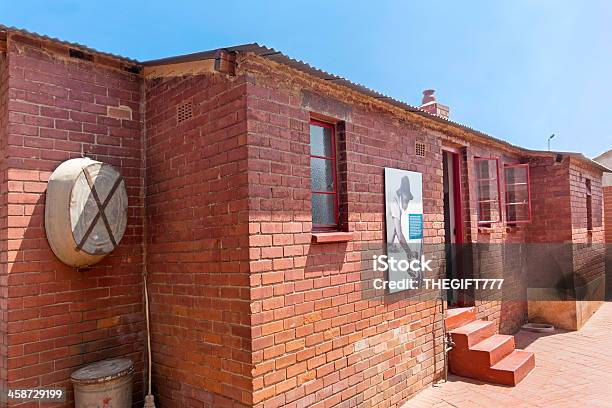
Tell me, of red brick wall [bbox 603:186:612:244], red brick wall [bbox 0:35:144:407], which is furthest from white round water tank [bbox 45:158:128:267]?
red brick wall [bbox 603:186:612:244]

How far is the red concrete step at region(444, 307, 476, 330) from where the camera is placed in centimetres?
611

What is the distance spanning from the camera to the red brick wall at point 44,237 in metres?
3.66

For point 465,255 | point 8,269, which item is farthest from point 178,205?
point 465,255

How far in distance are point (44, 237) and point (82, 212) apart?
448 mm

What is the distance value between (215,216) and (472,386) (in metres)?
4.14

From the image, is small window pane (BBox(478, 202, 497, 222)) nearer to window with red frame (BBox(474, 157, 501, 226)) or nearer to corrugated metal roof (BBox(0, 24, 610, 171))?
window with red frame (BBox(474, 157, 501, 226))

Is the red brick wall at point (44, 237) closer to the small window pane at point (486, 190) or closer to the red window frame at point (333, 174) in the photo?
the red window frame at point (333, 174)

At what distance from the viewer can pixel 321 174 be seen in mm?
4422

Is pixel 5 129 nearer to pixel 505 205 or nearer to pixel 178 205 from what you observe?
pixel 178 205

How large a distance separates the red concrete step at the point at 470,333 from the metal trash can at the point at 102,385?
14.2ft

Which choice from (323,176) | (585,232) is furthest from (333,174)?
(585,232)

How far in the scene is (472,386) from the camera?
549cm

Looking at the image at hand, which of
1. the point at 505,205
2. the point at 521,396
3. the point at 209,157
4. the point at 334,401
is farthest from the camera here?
the point at 505,205

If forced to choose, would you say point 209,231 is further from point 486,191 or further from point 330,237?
point 486,191
